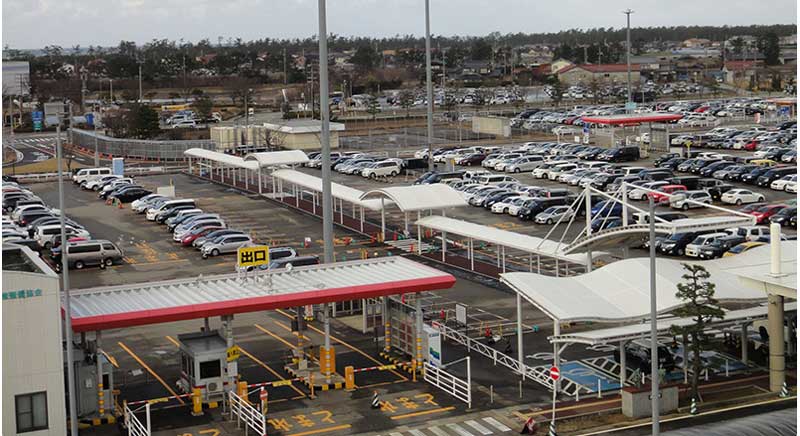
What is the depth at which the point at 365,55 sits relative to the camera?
182500 mm

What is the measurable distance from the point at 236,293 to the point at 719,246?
67.9ft

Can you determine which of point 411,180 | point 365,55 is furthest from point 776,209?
point 365,55

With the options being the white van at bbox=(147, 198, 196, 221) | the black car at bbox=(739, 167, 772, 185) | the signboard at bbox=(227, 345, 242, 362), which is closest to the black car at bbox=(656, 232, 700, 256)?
the black car at bbox=(739, 167, 772, 185)

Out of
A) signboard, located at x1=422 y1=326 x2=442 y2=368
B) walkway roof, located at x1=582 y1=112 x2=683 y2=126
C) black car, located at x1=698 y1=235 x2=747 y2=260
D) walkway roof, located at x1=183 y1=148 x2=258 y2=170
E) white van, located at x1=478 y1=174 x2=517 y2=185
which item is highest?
walkway roof, located at x1=582 y1=112 x2=683 y2=126

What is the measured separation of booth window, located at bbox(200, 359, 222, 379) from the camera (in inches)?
1016

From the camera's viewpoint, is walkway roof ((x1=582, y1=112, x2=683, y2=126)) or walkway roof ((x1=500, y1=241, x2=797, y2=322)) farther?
walkway roof ((x1=582, y1=112, x2=683, y2=126))

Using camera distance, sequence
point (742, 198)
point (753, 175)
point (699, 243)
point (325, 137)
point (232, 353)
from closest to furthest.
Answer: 1. point (232, 353)
2. point (325, 137)
3. point (699, 243)
4. point (742, 198)
5. point (753, 175)

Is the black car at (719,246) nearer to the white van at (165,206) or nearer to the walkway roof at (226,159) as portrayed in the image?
the white van at (165,206)

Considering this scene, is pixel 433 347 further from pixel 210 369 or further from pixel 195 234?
pixel 195 234

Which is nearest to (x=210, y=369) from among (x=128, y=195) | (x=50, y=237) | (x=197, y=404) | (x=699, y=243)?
(x=197, y=404)

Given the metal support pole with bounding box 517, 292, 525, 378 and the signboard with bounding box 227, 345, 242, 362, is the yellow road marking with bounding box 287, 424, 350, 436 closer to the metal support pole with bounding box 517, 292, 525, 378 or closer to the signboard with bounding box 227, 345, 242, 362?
the signboard with bounding box 227, 345, 242, 362

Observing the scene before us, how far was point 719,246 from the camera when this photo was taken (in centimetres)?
4125

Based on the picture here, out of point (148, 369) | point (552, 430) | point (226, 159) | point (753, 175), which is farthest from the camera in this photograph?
point (226, 159)

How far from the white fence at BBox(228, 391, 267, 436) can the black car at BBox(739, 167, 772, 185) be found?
131 ft
